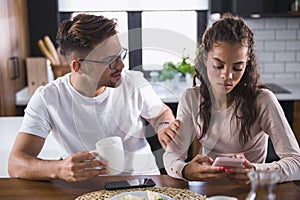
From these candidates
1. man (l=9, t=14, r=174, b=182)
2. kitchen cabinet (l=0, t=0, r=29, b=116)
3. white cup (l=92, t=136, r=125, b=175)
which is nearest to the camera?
white cup (l=92, t=136, r=125, b=175)

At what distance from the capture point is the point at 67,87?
6.48 feet

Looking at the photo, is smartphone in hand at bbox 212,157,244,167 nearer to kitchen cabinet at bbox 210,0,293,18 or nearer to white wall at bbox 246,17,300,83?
kitchen cabinet at bbox 210,0,293,18

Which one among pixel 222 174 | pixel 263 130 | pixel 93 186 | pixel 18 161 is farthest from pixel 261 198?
pixel 18 161

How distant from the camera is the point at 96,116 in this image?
1.97 m

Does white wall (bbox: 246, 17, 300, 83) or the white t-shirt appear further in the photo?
white wall (bbox: 246, 17, 300, 83)

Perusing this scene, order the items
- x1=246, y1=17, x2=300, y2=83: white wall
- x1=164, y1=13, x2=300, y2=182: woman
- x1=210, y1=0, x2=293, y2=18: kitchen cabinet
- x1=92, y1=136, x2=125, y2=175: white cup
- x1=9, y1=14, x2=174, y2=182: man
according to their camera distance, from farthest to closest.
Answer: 1. x1=246, y1=17, x2=300, y2=83: white wall
2. x1=210, y1=0, x2=293, y2=18: kitchen cabinet
3. x1=9, y1=14, x2=174, y2=182: man
4. x1=164, y1=13, x2=300, y2=182: woman
5. x1=92, y1=136, x2=125, y2=175: white cup

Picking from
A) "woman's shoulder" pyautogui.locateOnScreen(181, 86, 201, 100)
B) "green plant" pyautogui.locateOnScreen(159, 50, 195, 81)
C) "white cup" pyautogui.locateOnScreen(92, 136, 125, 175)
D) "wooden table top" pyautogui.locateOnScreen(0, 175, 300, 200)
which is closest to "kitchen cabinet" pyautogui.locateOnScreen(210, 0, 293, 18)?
"green plant" pyautogui.locateOnScreen(159, 50, 195, 81)

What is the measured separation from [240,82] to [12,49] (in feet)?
6.82

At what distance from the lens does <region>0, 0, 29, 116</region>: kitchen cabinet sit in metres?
3.06

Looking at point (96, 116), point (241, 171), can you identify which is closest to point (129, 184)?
point (241, 171)

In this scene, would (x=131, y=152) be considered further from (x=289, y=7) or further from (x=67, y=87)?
(x=289, y=7)

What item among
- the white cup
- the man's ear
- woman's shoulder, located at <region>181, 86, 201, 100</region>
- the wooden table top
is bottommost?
the wooden table top

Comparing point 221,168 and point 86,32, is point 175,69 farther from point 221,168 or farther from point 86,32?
point 221,168

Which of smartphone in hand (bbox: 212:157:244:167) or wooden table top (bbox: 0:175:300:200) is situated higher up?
smartphone in hand (bbox: 212:157:244:167)
